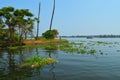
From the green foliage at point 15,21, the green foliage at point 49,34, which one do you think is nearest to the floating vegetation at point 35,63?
the green foliage at point 15,21

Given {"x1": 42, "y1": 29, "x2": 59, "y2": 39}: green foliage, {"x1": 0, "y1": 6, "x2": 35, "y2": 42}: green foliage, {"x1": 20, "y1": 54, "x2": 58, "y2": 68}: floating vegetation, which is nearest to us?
{"x1": 20, "y1": 54, "x2": 58, "y2": 68}: floating vegetation

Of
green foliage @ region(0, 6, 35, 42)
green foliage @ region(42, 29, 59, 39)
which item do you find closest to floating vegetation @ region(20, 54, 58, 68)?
green foliage @ region(0, 6, 35, 42)

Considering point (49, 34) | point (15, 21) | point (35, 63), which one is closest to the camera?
point (35, 63)

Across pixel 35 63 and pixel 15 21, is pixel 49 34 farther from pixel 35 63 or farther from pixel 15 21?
pixel 35 63

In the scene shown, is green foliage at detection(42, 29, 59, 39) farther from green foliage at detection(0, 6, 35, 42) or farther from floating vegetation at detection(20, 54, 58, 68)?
floating vegetation at detection(20, 54, 58, 68)

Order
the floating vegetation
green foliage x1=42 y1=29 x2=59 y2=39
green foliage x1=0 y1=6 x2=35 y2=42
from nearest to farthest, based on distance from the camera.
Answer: the floating vegetation < green foliage x1=0 y1=6 x2=35 y2=42 < green foliage x1=42 y1=29 x2=59 y2=39

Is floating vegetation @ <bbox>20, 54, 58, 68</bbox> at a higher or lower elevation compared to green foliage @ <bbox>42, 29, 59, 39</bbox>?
lower

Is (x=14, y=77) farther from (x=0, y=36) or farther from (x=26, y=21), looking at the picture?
(x=26, y=21)

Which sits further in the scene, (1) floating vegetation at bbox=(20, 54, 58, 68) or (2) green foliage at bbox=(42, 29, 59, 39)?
(2) green foliage at bbox=(42, 29, 59, 39)

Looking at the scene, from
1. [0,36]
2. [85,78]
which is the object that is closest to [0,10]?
[0,36]

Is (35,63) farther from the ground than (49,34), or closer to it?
closer to it

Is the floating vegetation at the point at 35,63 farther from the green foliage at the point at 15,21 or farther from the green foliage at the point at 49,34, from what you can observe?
the green foliage at the point at 49,34

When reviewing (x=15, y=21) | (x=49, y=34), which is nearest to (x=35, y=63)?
(x=15, y=21)

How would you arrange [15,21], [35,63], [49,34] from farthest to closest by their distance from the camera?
[49,34], [15,21], [35,63]
